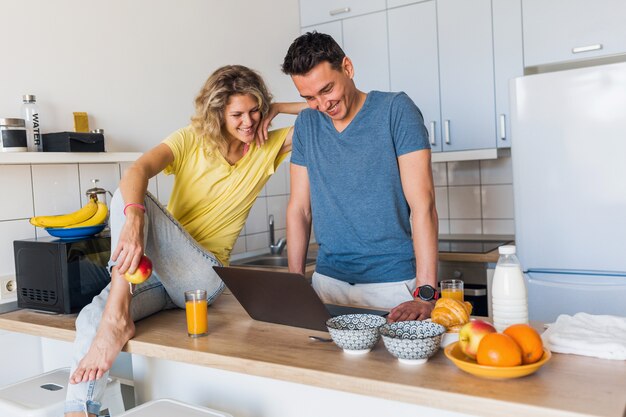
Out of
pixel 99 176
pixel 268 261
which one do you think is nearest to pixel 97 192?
pixel 99 176

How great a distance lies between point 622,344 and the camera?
3.95 ft

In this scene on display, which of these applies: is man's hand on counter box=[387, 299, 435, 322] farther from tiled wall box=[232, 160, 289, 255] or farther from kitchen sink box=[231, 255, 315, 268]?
tiled wall box=[232, 160, 289, 255]

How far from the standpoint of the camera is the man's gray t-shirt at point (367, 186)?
1822 mm

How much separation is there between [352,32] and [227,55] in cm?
75

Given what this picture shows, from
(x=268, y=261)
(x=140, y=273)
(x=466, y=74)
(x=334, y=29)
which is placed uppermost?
(x=334, y=29)

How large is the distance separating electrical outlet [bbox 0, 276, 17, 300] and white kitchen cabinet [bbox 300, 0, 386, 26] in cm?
211

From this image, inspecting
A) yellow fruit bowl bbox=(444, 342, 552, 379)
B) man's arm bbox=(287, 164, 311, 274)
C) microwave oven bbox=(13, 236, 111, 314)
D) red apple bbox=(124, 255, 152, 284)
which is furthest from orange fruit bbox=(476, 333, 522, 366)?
microwave oven bbox=(13, 236, 111, 314)

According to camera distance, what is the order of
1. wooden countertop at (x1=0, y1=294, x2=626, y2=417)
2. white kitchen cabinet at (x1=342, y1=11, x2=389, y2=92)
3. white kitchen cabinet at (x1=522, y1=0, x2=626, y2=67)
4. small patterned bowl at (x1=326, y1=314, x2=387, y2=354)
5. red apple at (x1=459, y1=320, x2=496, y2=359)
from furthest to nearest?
white kitchen cabinet at (x1=342, y1=11, x2=389, y2=92), white kitchen cabinet at (x1=522, y1=0, x2=626, y2=67), small patterned bowl at (x1=326, y1=314, x2=387, y2=354), red apple at (x1=459, y1=320, x2=496, y2=359), wooden countertop at (x1=0, y1=294, x2=626, y2=417)

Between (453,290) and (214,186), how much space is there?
900mm

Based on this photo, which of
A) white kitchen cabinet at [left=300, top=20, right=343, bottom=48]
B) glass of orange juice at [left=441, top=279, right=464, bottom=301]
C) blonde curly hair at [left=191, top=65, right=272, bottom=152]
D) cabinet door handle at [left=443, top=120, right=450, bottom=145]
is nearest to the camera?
glass of orange juice at [left=441, top=279, right=464, bottom=301]

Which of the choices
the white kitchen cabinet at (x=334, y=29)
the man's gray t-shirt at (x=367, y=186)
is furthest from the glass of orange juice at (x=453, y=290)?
the white kitchen cabinet at (x=334, y=29)

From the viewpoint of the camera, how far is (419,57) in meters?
3.18

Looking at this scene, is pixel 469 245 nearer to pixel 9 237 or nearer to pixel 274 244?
pixel 274 244

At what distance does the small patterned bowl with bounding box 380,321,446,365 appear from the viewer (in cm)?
121
